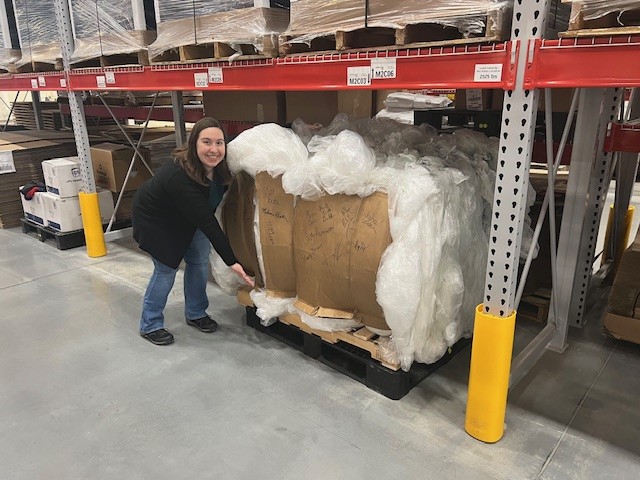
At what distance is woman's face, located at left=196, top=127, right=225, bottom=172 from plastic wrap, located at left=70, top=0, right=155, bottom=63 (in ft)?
4.50

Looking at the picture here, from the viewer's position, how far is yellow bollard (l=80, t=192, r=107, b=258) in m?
5.25

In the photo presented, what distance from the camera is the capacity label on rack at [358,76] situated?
2.55 meters

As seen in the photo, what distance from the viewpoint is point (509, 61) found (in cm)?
206

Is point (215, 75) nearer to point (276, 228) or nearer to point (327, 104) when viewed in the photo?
point (276, 228)

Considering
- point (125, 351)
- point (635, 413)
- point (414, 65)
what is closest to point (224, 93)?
point (125, 351)

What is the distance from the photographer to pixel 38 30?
16.7 feet

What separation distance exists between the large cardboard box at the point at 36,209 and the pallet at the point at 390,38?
13.6 ft

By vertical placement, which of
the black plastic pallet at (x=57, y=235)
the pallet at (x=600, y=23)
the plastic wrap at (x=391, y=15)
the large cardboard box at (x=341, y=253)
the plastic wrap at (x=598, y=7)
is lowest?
the black plastic pallet at (x=57, y=235)

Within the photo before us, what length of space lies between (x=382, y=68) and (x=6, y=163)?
18.1 feet

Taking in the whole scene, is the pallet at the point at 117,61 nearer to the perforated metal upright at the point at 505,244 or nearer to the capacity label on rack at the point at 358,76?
the capacity label on rack at the point at 358,76

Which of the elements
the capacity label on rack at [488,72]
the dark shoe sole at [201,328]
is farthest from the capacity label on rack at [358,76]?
the dark shoe sole at [201,328]

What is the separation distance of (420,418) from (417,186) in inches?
49.2

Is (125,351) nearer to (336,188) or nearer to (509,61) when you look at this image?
(336,188)

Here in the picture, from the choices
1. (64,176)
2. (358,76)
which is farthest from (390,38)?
(64,176)
